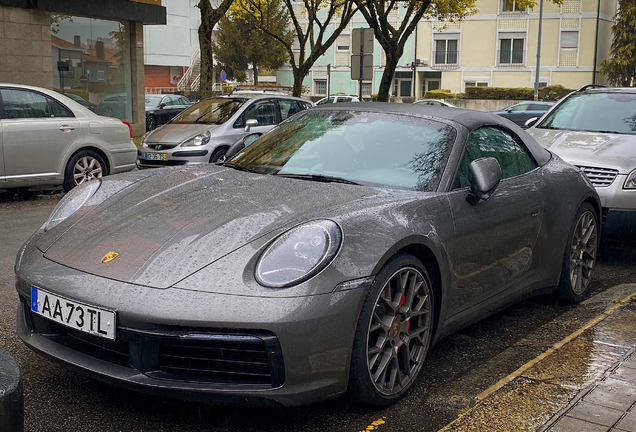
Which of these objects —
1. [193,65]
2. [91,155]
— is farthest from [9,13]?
[193,65]

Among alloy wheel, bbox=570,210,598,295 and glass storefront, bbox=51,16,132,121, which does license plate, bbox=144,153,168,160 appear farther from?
alloy wheel, bbox=570,210,598,295

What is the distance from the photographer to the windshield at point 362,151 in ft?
13.0

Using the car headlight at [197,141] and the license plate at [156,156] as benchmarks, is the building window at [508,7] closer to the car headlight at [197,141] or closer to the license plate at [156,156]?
the car headlight at [197,141]

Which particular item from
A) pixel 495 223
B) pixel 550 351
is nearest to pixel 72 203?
pixel 495 223

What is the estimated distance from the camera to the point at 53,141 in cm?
952

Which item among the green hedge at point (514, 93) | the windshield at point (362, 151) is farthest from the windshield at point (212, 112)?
the green hedge at point (514, 93)

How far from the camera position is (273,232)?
3189 mm

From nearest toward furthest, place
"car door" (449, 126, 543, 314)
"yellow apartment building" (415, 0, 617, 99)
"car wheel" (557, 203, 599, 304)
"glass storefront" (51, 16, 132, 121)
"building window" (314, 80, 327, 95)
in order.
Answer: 1. "car door" (449, 126, 543, 314)
2. "car wheel" (557, 203, 599, 304)
3. "glass storefront" (51, 16, 132, 121)
4. "yellow apartment building" (415, 0, 617, 99)
5. "building window" (314, 80, 327, 95)

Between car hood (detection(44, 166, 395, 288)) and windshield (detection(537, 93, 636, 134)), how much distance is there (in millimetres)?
4763

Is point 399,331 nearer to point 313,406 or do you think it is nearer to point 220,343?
point 313,406

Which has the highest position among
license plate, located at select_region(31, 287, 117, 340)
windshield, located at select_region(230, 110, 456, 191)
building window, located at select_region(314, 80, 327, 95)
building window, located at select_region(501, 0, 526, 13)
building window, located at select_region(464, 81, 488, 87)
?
building window, located at select_region(501, 0, 526, 13)

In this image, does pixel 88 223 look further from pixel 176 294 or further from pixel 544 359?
pixel 544 359

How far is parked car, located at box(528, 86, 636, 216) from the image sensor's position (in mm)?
6441

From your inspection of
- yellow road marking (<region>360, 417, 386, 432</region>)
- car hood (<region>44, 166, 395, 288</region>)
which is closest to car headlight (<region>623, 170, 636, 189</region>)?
car hood (<region>44, 166, 395, 288</region>)
